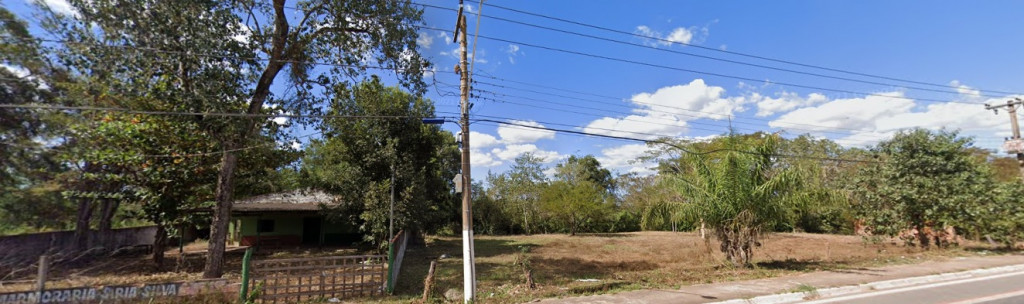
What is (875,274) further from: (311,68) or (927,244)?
(311,68)

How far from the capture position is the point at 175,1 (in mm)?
9727

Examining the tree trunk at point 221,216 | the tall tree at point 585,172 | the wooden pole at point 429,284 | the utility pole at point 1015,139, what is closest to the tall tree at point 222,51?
the tree trunk at point 221,216

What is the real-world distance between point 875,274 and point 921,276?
0.92 meters

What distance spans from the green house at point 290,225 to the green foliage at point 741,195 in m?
19.0

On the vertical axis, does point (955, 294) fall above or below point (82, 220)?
below

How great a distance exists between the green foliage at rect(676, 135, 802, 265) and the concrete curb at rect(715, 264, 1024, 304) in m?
2.74

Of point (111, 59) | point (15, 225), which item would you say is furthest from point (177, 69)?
point (15, 225)

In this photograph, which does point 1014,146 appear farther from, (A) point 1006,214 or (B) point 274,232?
(B) point 274,232

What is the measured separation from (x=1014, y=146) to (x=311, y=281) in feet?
90.4

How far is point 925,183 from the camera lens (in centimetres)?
1458

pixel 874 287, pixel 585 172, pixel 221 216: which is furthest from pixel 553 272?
pixel 585 172

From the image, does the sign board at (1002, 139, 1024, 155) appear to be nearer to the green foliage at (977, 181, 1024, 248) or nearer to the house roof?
the green foliage at (977, 181, 1024, 248)

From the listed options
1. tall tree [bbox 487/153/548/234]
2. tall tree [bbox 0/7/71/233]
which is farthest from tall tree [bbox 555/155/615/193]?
tall tree [bbox 0/7/71/233]

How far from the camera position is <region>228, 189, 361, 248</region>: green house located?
2275cm
